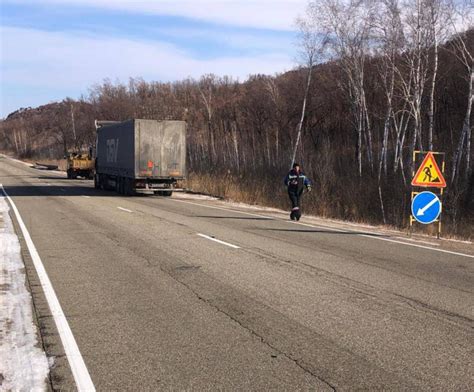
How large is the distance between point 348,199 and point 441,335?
23057 millimetres

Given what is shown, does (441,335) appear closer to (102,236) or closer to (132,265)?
(132,265)

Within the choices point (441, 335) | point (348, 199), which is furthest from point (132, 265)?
point (348, 199)

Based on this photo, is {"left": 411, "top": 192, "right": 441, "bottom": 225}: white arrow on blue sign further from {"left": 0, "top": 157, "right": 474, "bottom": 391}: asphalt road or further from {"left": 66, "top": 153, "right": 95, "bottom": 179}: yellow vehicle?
{"left": 66, "top": 153, "right": 95, "bottom": 179}: yellow vehicle

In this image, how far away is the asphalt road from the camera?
16.0ft

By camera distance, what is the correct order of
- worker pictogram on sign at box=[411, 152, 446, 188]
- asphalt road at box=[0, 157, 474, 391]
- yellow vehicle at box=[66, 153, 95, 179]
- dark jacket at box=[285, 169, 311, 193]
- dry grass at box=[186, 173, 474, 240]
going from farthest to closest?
1. yellow vehicle at box=[66, 153, 95, 179]
2. dry grass at box=[186, 173, 474, 240]
3. dark jacket at box=[285, 169, 311, 193]
4. worker pictogram on sign at box=[411, 152, 446, 188]
5. asphalt road at box=[0, 157, 474, 391]

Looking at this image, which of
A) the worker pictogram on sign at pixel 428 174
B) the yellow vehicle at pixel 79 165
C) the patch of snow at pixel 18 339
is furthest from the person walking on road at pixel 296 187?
the yellow vehicle at pixel 79 165

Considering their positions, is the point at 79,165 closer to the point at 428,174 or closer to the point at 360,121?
the point at 360,121

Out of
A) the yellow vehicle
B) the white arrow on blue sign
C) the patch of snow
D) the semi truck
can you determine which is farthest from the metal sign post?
the yellow vehicle

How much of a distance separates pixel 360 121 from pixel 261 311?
3046cm

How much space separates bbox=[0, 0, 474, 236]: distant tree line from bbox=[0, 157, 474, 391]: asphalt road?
12.6 metres

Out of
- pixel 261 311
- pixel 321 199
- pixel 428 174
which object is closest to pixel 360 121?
pixel 321 199

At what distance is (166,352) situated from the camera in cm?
544

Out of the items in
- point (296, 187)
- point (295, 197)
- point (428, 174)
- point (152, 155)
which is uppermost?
point (152, 155)

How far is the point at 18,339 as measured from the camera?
5.86 metres
